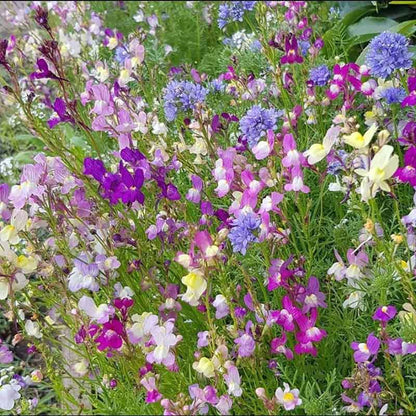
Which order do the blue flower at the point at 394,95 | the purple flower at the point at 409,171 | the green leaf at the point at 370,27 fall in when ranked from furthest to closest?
the green leaf at the point at 370,27 → the blue flower at the point at 394,95 → the purple flower at the point at 409,171

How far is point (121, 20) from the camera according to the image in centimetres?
410

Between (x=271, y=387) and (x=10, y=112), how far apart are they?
234cm

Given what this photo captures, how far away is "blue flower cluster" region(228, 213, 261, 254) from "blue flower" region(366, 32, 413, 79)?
0.61m

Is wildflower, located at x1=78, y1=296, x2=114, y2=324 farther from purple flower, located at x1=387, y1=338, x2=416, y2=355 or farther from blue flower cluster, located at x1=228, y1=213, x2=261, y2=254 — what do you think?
purple flower, located at x1=387, y1=338, x2=416, y2=355

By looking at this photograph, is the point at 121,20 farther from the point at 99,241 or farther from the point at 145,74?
the point at 99,241

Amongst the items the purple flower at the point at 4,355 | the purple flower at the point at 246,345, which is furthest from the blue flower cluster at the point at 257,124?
the purple flower at the point at 4,355

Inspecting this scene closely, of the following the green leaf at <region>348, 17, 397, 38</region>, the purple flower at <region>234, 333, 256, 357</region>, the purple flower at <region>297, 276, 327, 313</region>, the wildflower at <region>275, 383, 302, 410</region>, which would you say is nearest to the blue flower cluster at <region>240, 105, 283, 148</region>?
the purple flower at <region>297, 276, 327, 313</region>

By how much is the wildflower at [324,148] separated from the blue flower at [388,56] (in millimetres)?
404

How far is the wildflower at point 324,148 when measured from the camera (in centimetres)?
146

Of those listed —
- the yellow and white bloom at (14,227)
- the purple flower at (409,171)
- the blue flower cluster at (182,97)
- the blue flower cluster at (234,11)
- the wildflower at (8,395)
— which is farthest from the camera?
the blue flower cluster at (234,11)

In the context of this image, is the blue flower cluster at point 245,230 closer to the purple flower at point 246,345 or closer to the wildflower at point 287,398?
the purple flower at point 246,345

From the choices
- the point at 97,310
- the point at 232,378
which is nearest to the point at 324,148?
the point at 232,378

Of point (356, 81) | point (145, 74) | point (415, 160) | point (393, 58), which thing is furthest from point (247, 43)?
point (415, 160)

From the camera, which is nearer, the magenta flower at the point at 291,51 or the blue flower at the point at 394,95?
the blue flower at the point at 394,95
